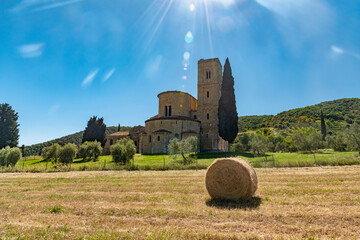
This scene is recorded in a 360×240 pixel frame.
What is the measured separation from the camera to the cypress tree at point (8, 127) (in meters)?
49.8

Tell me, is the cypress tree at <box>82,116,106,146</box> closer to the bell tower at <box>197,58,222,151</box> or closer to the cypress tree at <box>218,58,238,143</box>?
the bell tower at <box>197,58,222,151</box>

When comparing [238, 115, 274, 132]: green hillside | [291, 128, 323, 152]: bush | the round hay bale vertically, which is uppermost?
[238, 115, 274, 132]: green hillside

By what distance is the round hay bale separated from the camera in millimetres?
6555

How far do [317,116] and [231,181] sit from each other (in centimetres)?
10282

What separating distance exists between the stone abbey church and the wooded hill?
47265 millimetres

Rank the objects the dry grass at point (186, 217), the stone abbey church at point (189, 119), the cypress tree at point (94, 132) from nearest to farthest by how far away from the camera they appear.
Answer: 1. the dry grass at point (186, 217)
2. the stone abbey church at point (189, 119)
3. the cypress tree at point (94, 132)

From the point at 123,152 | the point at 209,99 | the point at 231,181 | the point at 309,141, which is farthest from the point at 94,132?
the point at 231,181

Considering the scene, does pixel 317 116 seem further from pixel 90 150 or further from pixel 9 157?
pixel 9 157

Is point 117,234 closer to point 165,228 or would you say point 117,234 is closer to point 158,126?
point 165,228

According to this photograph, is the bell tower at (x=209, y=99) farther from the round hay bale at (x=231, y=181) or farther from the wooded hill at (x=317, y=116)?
the wooded hill at (x=317, y=116)

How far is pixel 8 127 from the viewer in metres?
51.2

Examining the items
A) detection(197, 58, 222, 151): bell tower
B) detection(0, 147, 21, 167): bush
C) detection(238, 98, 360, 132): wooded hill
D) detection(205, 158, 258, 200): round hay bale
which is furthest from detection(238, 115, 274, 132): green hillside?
detection(205, 158, 258, 200): round hay bale

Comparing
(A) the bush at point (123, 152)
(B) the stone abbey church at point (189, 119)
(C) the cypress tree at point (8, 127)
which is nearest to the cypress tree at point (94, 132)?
(B) the stone abbey church at point (189, 119)

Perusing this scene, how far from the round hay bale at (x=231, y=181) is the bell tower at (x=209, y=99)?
36.3 m
